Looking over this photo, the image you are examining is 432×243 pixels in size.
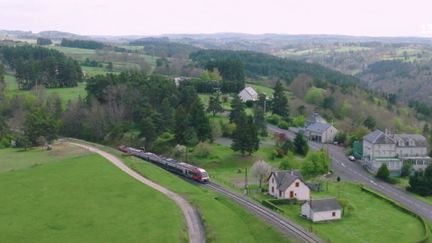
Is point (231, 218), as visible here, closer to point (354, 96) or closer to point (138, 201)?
point (138, 201)

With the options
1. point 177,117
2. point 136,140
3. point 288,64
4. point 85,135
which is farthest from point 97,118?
point 288,64

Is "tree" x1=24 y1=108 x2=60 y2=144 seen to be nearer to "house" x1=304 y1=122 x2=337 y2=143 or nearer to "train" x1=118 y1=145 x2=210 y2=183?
"train" x1=118 y1=145 x2=210 y2=183

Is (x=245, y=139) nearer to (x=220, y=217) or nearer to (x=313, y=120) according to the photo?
(x=220, y=217)

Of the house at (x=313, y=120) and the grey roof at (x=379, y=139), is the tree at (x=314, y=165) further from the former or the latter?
the house at (x=313, y=120)

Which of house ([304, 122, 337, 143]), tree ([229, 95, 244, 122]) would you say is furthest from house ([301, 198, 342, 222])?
house ([304, 122, 337, 143])

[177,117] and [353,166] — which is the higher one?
[177,117]

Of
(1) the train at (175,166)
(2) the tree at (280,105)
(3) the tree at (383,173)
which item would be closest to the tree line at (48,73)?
(1) the train at (175,166)
